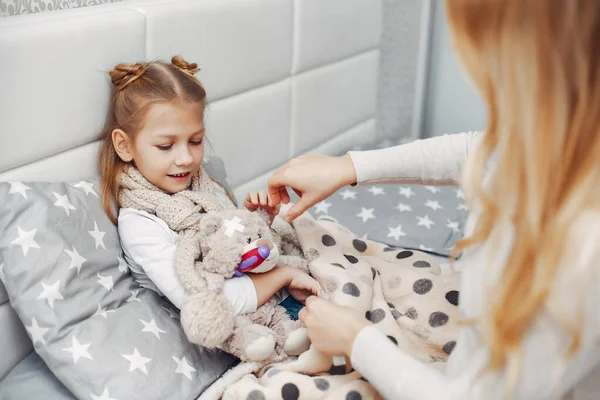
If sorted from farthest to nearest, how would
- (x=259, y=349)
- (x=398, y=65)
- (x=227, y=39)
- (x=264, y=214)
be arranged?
(x=398, y=65)
(x=227, y=39)
(x=264, y=214)
(x=259, y=349)

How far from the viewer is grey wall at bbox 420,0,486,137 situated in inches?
105

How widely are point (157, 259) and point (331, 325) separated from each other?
1.26ft

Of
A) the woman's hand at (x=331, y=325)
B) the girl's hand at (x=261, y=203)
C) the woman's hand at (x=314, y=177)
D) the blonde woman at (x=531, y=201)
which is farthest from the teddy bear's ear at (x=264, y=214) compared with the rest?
the blonde woman at (x=531, y=201)

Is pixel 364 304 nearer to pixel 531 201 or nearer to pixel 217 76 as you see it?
pixel 531 201

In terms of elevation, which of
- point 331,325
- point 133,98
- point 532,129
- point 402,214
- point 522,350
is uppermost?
point 532,129

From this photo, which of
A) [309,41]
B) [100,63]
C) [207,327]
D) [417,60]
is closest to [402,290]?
[207,327]

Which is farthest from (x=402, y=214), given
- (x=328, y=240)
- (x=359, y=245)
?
(x=328, y=240)

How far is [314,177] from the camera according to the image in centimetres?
121

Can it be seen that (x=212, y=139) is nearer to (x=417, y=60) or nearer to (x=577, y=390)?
(x=577, y=390)

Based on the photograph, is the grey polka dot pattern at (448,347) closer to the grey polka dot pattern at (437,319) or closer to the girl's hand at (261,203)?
the grey polka dot pattern at (437,319)

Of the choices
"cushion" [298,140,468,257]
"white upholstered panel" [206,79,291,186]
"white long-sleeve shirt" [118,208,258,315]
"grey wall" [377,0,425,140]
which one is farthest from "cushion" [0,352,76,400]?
"grey wall" [377,0,425,140]

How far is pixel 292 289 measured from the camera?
131cm

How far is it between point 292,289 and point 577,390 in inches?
23.5

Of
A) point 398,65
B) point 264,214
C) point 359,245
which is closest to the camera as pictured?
point 264,214
